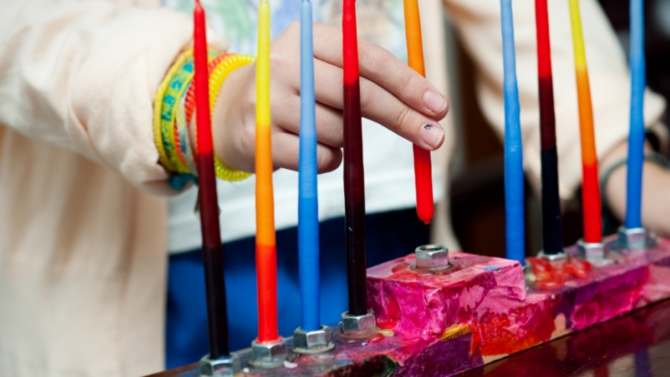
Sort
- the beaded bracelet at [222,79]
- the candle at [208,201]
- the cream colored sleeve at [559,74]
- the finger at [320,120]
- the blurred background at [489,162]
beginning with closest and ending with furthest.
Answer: the candle at [208,201] → the finger at [320,120] → the beaded bracelet at [222,79] → the cream colored sleeve at [559,74] → the blurred background at [489,162]

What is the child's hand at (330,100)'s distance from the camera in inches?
15.2

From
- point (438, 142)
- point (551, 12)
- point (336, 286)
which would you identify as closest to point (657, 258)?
point (438, 142)

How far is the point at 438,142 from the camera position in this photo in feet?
1.24

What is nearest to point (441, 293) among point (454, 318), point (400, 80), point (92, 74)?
point (454, 318)

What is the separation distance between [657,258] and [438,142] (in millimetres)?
235

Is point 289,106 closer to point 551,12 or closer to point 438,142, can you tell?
point 438,142

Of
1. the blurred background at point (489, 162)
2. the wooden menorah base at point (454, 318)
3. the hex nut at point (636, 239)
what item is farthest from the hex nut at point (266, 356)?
the blurred background at point (489, 162)

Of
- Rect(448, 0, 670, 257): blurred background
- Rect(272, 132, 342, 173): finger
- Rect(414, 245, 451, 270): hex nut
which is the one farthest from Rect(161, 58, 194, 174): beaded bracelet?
Rect(448, 0, 670, 257): blurred background

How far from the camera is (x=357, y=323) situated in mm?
374

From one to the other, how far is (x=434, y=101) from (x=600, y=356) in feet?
0.60

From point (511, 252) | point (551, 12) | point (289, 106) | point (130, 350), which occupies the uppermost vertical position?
point (551, 12)

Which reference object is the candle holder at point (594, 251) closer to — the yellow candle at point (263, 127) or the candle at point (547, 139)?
the candle at point (547, 139)

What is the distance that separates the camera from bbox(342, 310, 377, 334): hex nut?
37cm

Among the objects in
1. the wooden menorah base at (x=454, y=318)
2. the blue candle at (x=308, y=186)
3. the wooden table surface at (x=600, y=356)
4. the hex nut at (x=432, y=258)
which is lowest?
the wooden table surface at (x=600, y=356)
